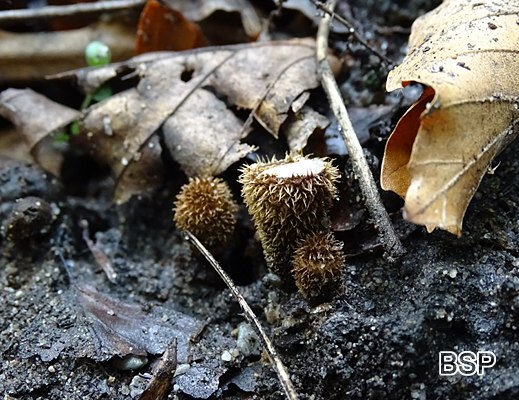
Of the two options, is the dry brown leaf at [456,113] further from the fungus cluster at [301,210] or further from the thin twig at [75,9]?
the thin twig at [75,9]

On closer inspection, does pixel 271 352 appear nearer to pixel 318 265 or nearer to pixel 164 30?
pixel 318 265

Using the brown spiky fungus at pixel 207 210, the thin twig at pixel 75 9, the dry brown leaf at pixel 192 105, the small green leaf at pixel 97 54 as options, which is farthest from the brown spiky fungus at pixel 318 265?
the thin twig at pixel 75 9

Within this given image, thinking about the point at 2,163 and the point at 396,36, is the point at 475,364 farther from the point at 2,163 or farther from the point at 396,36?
the point at 2,163

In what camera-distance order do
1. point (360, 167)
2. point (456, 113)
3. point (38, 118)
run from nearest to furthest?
point (456, 113)
point (360, 167)
point (38, 118)

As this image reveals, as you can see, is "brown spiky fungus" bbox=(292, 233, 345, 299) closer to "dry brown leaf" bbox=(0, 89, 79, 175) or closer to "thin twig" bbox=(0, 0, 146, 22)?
"dry brown leaf" bbox=(0, 89, 79, 175)

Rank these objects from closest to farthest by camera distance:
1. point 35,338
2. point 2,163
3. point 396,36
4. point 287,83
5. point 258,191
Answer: point 258,191
point 35,338
point 287,83
point 2,163
point 396,36

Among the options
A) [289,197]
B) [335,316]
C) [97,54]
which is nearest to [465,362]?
[335,316]

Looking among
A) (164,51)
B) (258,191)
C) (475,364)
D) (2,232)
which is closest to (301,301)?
(258,191)
